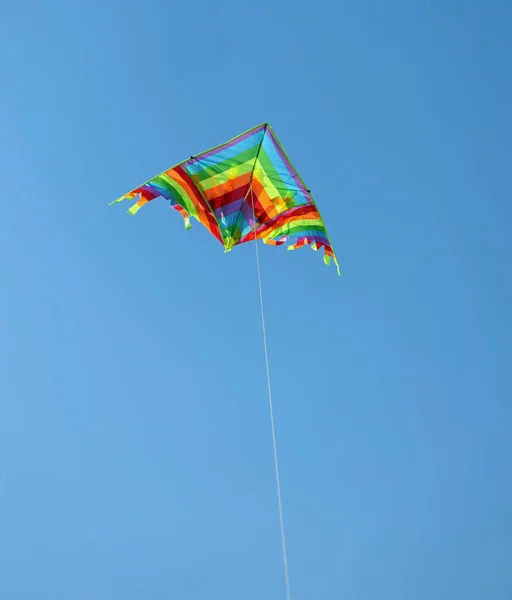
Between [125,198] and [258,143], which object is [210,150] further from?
[125,198]

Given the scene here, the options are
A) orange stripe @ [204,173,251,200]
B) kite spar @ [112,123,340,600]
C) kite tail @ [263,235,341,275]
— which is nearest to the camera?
kite spar @ [112,123,340,600]

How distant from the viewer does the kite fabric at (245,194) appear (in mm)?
7117

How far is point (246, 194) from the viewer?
302 inches

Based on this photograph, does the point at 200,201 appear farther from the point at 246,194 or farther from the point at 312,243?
the point at 312,243

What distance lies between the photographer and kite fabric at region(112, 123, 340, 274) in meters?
7.12

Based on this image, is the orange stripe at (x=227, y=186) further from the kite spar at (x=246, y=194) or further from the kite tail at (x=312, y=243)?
the kite tail at (x=312, y=243)

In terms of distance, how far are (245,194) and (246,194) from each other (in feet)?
0.05

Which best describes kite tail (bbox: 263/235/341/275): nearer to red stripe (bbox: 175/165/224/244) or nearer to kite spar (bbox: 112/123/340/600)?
kite spar (bbox: 112/123/340/600)

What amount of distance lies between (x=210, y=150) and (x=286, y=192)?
1166 mm

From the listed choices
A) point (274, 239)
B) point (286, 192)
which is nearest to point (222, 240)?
point (274, 239)

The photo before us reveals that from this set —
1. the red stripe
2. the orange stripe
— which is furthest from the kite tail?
the orange stripe

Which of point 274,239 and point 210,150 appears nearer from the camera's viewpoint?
point 210,150

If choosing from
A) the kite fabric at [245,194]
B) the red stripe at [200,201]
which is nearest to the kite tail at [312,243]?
the kite fabric at [245,194]

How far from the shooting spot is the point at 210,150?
274 inches
